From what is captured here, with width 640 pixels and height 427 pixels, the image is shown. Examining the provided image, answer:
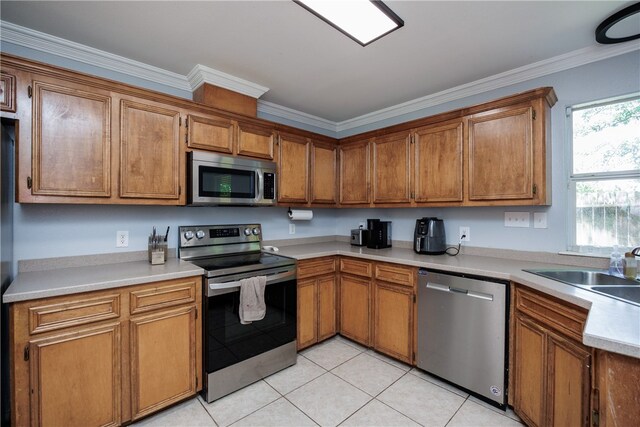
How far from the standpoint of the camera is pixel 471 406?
1902mm

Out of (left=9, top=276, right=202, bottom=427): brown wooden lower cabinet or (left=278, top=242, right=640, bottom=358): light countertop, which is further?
(left=9, top=276, right=202, bottom=427): brown wooden lower cabinet

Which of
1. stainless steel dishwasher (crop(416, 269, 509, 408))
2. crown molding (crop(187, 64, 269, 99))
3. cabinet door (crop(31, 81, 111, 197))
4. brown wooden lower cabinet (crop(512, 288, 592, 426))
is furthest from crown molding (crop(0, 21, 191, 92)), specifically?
brown wooden lower cabinet (crop(512, 288, 592, 426))

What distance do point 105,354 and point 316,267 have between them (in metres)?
1.62

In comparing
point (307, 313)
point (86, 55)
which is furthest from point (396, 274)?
point (86, 55)

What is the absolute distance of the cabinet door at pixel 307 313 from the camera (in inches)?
101

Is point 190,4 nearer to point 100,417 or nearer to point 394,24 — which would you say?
point 394,24

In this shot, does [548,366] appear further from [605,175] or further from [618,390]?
[605,175]

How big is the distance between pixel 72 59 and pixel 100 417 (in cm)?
232

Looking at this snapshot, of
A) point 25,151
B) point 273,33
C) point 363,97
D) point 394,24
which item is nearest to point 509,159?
point 394,24

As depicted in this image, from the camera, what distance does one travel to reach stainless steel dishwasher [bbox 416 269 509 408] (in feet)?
6.10

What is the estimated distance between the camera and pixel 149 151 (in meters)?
2.01

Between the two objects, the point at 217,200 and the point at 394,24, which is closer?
the point at 394,24

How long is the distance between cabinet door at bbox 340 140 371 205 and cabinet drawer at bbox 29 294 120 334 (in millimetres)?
2260

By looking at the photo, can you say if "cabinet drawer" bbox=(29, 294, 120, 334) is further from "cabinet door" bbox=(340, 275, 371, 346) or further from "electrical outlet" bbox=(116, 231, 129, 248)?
"cabinet door" bbox=(340, 275, 371, 346)
